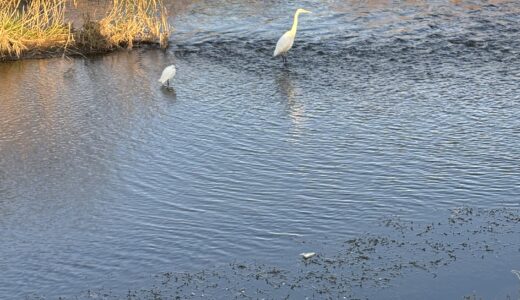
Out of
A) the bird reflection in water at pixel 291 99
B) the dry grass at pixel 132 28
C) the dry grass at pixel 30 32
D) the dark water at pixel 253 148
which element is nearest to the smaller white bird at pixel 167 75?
the dark water at pixel 253 148

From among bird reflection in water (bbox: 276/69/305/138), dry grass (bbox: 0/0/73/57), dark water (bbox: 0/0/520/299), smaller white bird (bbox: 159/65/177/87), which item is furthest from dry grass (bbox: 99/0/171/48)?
bird reflection in water (bbox: 276/69/305/138)

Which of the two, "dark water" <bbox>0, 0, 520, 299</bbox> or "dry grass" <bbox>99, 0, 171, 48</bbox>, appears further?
"dry grass" <bbox>99, 0, 171, 48</bbox>

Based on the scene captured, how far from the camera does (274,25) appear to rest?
19031mm

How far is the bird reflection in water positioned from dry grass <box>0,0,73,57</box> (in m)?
4.56

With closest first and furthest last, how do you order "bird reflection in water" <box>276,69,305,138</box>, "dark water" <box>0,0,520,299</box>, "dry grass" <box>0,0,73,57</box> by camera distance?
"dark water" <box>0,0,520,299</box> < "bird reflection in water" <box>276,69,305,138</box> < "dry grass" <box>0,0,73,57</box>

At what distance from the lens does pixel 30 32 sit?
57.6 feet

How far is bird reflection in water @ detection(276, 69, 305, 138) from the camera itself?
12.5m

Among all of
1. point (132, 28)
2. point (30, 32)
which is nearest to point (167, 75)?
point (132, 28)

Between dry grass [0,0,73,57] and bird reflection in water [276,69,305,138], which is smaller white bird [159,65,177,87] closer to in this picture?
bird reflection in water [276,69,305,138]

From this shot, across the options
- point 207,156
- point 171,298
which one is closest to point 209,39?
point 207,156

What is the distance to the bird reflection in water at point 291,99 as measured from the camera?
12499mm

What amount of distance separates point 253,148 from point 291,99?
8.12 feet

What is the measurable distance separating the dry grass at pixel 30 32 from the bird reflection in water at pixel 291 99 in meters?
4.56

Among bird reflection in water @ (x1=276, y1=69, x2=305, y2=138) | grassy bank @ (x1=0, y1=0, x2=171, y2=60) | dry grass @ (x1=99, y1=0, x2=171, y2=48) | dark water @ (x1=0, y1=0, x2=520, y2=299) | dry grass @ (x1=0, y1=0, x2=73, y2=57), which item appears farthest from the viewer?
dry grass @ (x1=99, y1=0, x2=171, y2=48)
